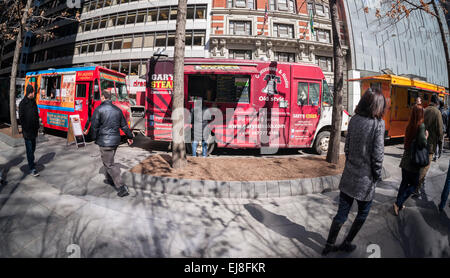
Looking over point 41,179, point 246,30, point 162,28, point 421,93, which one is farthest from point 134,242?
point 162,28

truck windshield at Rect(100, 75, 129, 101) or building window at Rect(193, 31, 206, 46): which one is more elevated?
building window at Rect(193, 31, 206, 46)

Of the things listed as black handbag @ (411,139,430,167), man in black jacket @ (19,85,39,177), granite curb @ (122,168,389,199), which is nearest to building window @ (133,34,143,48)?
man in black jacket @ (19,85,39,177)

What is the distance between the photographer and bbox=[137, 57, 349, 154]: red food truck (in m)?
7.20

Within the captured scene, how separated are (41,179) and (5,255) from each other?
3132 millimetres

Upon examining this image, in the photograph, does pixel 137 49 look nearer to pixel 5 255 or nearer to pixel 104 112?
pixel 104 112

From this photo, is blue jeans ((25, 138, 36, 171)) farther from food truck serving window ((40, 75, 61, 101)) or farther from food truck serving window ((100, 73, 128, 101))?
food truck serving window ((40, 75, 61, 101))

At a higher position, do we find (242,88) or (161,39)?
(161,39)

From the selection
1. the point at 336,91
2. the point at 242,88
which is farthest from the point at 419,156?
the point at 242,88

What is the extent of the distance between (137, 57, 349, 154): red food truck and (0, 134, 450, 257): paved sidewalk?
3154 mm

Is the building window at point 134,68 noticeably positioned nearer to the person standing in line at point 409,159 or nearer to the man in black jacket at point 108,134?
the man in black jacket at point 108,134

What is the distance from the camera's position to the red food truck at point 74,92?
30.0 feet

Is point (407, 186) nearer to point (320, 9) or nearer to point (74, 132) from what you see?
point (74, 132)

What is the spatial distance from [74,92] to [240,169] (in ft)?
29.5

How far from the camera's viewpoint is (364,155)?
2430 millimetres
